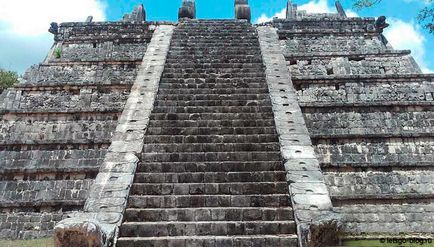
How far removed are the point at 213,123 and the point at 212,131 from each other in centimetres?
30

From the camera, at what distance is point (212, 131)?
8.15 metres

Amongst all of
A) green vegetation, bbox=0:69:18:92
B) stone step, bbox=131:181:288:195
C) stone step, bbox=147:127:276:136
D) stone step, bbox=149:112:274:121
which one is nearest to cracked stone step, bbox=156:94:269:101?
stone step, bbox=149:112:274:121

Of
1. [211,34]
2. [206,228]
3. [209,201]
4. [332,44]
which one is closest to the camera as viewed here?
[206,228]

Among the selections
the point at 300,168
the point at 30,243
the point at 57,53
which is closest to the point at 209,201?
the point at 300,168

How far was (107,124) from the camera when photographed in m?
9.04

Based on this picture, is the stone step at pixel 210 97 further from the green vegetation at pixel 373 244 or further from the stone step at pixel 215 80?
the green vegetation at pixel 373 244

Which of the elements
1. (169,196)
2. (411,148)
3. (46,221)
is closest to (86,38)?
(46,221)

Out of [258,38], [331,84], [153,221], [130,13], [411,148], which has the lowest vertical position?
[153,221]

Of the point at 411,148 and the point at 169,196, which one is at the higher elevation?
the point at 411,148

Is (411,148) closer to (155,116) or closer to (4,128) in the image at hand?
(155,116)

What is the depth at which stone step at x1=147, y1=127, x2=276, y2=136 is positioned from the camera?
26.6ft

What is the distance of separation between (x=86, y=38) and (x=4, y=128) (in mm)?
6011

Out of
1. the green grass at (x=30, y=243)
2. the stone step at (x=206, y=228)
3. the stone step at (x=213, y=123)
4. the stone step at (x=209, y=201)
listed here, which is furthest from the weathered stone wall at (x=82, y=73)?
the stone step at (x=206, y=228)

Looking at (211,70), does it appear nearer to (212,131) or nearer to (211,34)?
(212,131)
